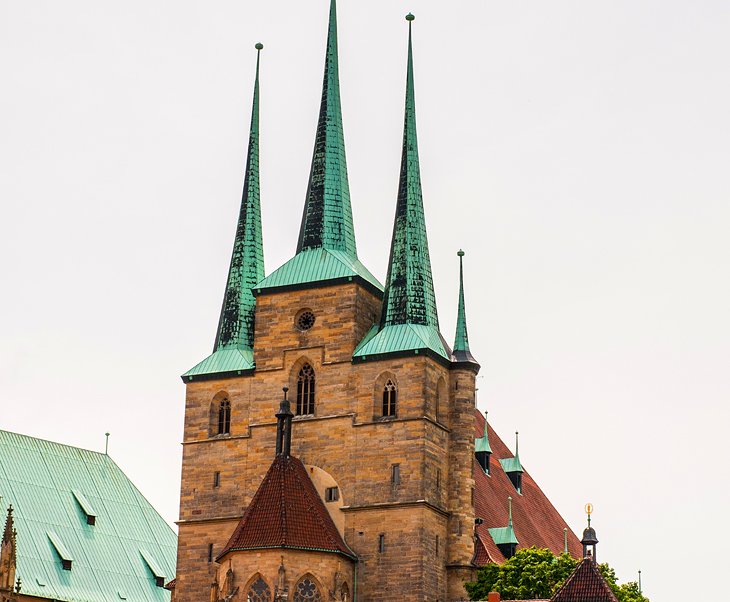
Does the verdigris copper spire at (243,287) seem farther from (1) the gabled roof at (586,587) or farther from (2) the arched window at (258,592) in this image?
(1) the gabled roof at (586,587)

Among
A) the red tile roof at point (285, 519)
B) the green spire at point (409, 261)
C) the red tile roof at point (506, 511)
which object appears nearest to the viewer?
the red tile roof at point (285, 519)

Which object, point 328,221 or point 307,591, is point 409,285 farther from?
point 307,591

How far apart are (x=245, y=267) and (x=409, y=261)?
7.40 meters

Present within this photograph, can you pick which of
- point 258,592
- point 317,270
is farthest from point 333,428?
point 258,592

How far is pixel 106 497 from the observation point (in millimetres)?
79875

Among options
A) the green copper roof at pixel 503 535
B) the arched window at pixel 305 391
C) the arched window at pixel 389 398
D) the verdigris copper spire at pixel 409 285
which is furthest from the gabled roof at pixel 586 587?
the green copper roof at pixel 503 535

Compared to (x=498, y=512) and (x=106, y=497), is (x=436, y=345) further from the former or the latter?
(x=106, y=497)

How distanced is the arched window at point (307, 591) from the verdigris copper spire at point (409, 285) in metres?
9.06

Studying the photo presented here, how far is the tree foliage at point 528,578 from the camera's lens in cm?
6009

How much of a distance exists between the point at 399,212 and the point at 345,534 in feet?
42.6

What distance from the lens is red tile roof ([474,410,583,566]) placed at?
66.5m

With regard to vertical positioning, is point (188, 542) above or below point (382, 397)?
below

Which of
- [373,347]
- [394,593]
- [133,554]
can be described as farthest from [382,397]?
[133,554]

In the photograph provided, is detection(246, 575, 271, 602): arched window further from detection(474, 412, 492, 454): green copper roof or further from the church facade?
detection(474, 412, 492, 454): green copper roof
